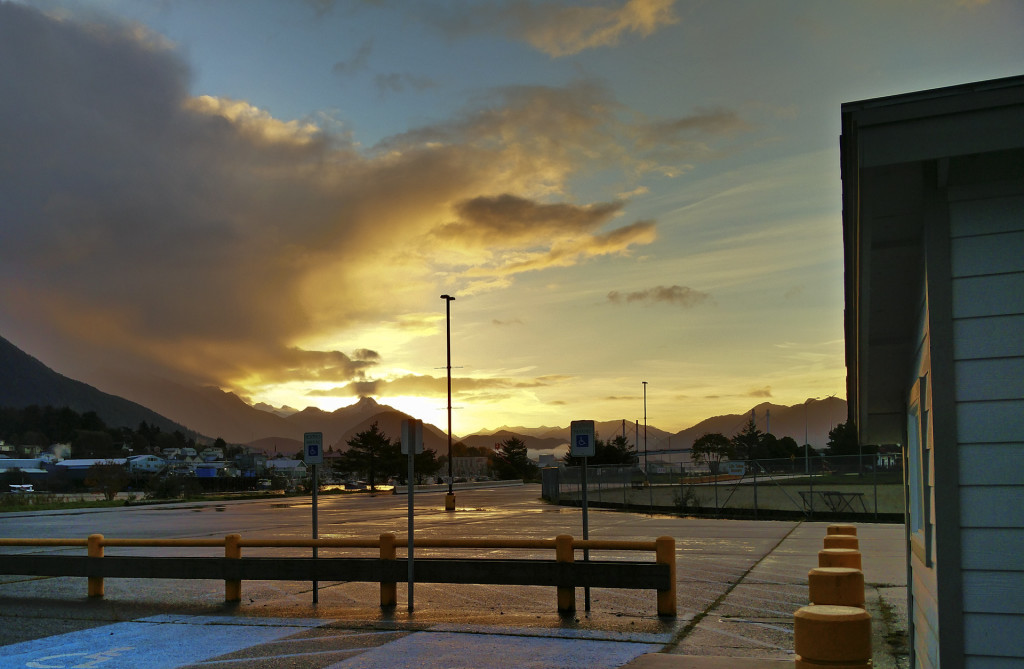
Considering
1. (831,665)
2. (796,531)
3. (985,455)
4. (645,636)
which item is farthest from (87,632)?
(796,531)

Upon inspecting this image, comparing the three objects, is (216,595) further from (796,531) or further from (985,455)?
(796,531)

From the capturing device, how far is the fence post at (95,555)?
42.7ft

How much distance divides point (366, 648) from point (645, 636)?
10.0ft

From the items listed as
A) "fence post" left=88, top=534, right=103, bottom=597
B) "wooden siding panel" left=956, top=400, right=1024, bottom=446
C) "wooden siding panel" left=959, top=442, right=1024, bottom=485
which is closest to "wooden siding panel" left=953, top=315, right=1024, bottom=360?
"wooden siding panel" left=956, top=400, right=1024, bottom=446

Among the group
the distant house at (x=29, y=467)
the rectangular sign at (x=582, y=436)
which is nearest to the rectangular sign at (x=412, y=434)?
the rectangular sign at (x=582, y=436)

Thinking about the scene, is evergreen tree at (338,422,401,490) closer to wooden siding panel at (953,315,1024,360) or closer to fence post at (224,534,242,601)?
fence post at (224,534,242,601)

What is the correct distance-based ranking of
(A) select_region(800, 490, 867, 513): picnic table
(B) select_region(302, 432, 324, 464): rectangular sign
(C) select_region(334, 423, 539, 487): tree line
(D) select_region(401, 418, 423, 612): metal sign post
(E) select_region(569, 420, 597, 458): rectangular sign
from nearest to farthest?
(D) select_region(401, 418, 423, 612): metal sign post
(E) select_region(569, 420, 597, 458): rectangular sign
(B) select_region(302, 432, 324, 464): rectangular sign
(A) select_region(800, 490, 867, 513): picnic table
(C) select_region(334, 423, 539, 487): tree line

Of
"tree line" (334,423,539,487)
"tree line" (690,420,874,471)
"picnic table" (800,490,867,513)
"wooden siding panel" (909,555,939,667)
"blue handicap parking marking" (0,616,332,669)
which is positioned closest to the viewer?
"wooden siding panel" (909,555,939,667)

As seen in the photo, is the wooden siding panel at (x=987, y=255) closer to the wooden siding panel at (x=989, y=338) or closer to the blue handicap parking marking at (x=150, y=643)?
the wooden siding panel at (x=989, y=338)

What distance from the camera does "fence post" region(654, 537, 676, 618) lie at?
34.8ft

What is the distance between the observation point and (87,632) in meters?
10.4

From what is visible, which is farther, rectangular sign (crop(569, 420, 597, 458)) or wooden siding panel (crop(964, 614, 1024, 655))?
rectangular sign (crop(569, 420, 597, 458))

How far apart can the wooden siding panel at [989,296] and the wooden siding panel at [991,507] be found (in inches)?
34.8

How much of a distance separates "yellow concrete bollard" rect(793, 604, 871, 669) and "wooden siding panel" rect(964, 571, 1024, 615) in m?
0.61
